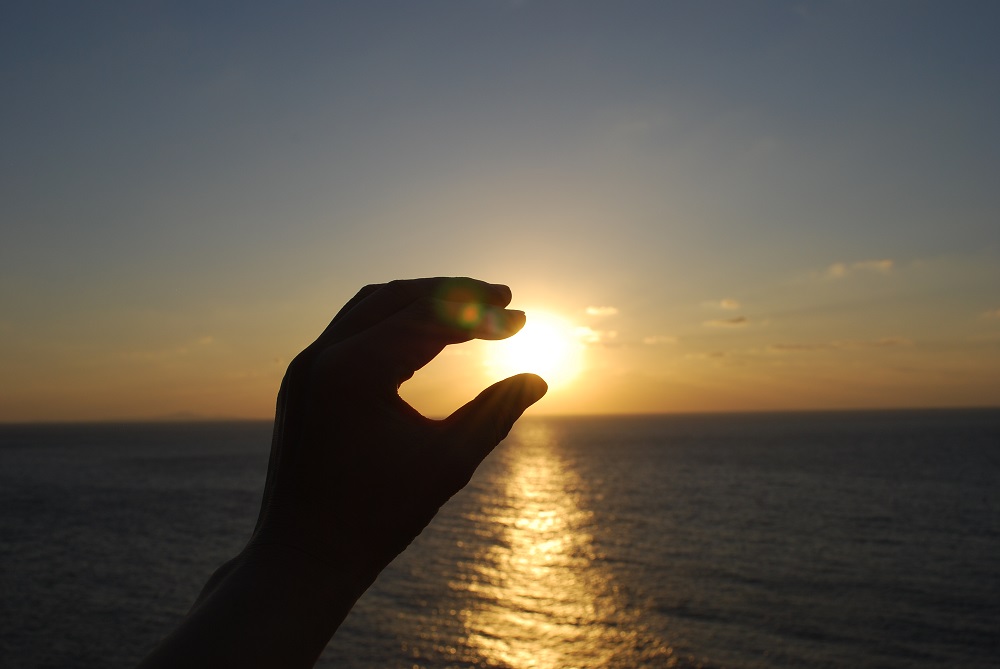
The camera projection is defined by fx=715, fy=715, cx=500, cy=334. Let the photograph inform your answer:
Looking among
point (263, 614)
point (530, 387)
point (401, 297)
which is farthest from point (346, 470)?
point (530, 387)

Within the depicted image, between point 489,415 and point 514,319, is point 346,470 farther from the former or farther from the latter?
point 514,319

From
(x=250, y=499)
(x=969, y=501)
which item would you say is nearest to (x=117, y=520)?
(x=250, y=499)

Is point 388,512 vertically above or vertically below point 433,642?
above

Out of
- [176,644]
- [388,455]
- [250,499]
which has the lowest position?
[250,499]

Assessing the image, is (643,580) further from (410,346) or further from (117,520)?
(117,520)

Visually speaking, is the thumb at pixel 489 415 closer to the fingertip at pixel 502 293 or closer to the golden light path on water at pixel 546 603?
the fingertip at pixel 502 293

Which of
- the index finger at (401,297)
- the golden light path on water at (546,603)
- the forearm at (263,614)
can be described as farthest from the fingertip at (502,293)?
the golden light path on water at (546,603)
